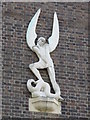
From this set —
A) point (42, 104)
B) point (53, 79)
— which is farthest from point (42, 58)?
point (42, 104)

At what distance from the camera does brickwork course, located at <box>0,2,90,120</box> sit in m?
15.9

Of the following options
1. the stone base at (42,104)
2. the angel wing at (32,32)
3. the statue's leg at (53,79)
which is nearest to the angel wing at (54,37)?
the angel wing at (32,32)

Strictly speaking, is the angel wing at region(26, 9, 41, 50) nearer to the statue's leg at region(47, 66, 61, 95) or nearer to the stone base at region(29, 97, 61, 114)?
the statue's leg at region(47, 66, 61, 95)

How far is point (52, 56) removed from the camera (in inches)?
646

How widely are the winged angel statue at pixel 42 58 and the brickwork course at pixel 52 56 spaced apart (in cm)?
10

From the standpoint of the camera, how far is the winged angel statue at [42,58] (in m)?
15.9

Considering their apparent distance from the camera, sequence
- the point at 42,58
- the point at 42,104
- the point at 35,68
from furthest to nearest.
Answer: the point at 42,58 < the point at 35,68 < the point at 42,104

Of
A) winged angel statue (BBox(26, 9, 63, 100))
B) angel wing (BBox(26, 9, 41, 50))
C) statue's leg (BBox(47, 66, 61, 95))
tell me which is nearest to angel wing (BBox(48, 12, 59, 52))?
winged angel statue (BBox(26, 9, 63, 100))

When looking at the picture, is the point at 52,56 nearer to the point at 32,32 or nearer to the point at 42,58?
the point at 42,58

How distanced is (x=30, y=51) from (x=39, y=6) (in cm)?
112

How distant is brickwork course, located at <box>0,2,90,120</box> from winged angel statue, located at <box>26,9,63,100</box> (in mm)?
100

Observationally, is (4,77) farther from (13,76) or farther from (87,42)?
(87,42)

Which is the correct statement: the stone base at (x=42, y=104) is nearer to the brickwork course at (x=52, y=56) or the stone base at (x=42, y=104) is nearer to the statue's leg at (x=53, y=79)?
the brickwork course at (x=52, y=56)

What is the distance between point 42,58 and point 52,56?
0.29 m
